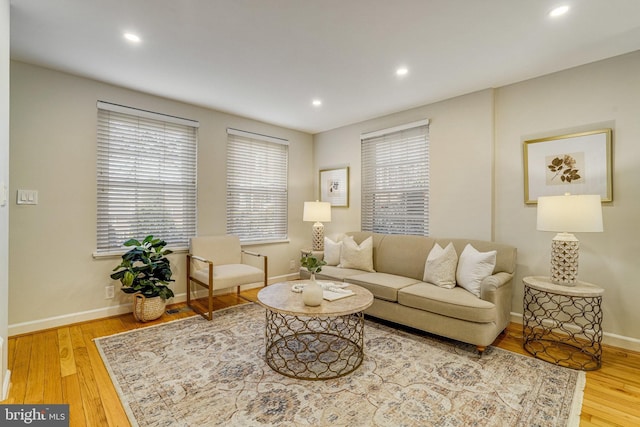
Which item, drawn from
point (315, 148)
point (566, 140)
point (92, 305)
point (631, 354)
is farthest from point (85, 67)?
point (631, 354)

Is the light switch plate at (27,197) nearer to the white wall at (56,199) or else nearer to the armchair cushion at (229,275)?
the white wall at (56,199)

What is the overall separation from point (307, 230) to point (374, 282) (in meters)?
2.33

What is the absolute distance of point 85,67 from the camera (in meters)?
2.90

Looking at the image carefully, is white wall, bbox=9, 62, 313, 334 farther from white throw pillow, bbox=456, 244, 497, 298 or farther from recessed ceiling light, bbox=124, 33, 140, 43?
white throw pillow, bbox=456, 244, 497, 298

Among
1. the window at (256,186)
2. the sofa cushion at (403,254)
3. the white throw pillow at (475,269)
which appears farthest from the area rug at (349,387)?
the window at (256,186)

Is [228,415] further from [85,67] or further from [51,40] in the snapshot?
[85,67]

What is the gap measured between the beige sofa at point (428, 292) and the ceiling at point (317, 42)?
1.78 metres

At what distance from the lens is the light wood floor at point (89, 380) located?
1.77 metres

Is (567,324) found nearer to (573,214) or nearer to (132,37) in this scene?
(573,214)

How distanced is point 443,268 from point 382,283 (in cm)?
63

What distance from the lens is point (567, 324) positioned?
113 inches

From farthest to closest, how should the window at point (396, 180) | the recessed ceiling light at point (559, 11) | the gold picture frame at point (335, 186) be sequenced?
the gold picture frame at point (335, 186) < the window at point (396, 180) < the recessed ceiling light at point (559, 11)

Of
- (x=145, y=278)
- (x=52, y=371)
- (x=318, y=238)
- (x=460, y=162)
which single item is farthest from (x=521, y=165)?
(x=52, y=371)

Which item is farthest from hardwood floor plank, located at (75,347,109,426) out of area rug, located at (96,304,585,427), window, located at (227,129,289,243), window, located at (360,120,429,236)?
window, located at (360,120,429,236)
